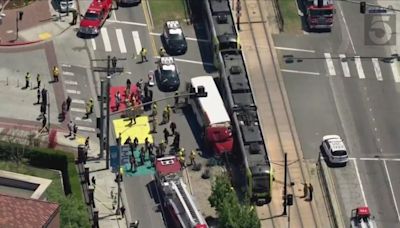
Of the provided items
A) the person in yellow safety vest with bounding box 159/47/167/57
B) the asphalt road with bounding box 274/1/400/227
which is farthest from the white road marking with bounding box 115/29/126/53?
the asphalt road with bounding box 274/1/400/227

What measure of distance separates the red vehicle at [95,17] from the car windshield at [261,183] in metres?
25.2

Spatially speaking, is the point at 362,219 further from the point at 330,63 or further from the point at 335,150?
the point at 330,63

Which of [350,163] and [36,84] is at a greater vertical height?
[36,84]

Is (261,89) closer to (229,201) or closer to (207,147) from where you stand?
(207,147)

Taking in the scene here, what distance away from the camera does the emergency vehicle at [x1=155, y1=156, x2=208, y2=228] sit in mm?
109750

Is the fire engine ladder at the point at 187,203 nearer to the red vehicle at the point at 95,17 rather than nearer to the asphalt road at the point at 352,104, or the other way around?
the asphalt road at the point at 352,104

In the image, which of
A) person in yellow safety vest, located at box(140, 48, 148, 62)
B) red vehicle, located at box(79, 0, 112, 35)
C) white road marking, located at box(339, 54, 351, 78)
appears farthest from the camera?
red vehicle, located at box(79, 0, 112, 35)

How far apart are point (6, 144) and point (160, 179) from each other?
42.3 ft

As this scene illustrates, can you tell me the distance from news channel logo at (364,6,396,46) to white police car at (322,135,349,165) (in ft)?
52.7

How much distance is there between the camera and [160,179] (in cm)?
11388

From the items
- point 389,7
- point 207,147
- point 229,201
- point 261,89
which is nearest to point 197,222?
point 229,201

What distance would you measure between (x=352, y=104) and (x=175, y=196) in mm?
21487

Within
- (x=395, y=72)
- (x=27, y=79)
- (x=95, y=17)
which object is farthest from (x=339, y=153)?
(x=27, y=79)

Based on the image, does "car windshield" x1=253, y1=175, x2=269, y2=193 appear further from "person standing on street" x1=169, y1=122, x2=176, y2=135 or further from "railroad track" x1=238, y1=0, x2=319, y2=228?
"person standing on street" x1=169, y1=122, x2=176, y2=135
